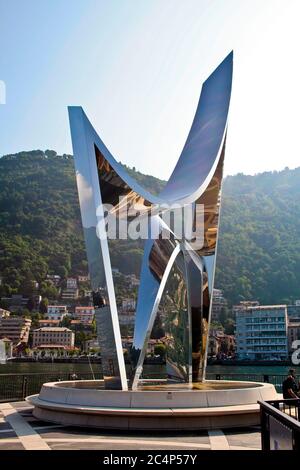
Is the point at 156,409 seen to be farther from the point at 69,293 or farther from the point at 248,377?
the point at 69,293

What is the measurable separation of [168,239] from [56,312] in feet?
357

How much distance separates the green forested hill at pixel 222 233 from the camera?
102 metres

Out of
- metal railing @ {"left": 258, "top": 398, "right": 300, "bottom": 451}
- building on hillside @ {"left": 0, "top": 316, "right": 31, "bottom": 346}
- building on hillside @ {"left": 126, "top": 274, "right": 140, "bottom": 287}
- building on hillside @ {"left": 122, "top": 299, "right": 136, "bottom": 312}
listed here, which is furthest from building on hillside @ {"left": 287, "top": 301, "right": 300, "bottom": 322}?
metal railing @ {"left": 258, "top": 398, "right": 300, "bottom": 451}

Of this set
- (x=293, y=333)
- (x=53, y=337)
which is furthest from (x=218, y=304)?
(x=53, y=337)

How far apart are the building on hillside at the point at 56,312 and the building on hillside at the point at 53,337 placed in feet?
34.0

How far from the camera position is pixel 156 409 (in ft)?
31.1

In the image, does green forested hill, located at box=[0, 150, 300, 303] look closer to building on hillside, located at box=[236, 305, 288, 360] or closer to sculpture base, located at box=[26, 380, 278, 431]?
building on hillside, located at box=[236, 305, 288, 360]

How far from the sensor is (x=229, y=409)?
9.55 m

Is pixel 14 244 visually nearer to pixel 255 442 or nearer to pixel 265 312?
pixel 265 312

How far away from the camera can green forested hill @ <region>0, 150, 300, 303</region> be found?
4001 inches

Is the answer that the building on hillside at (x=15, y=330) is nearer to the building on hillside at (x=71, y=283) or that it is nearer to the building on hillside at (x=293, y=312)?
the building on hillside at (x=71, y=283)

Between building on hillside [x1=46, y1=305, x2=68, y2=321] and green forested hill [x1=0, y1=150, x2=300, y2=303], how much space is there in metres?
6.57

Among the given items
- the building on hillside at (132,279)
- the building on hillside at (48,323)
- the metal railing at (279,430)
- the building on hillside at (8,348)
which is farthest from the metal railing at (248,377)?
the building on hillside at (48,323)

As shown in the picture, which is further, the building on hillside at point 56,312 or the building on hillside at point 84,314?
the building on hillside at point 84,314
